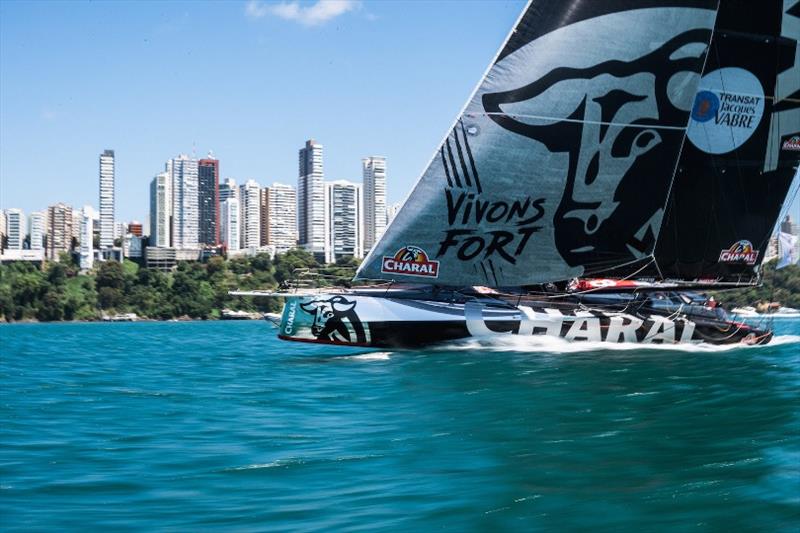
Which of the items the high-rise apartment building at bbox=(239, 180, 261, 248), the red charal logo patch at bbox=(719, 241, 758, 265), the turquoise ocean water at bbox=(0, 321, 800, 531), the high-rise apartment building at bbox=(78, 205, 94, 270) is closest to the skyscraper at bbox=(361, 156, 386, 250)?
the high-rise apartment building at bbox=(239, 180, 261, 248)

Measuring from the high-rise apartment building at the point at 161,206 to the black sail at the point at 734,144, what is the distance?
564ft

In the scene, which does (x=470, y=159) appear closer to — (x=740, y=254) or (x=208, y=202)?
(x=740, y=254)

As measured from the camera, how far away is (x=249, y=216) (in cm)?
19712

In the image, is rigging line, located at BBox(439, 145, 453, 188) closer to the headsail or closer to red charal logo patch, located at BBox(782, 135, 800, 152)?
the headsail

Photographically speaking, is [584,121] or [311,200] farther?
[311,200]

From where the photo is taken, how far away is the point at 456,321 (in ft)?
68.6

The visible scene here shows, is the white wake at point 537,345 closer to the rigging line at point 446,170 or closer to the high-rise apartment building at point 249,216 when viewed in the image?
the rigging line at point 446,170

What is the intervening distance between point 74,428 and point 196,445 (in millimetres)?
2103

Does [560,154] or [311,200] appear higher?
[311,200]

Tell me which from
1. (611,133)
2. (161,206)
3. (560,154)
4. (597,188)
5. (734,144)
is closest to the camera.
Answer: (560,154)

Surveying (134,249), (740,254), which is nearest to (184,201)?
Answer: (134,249)

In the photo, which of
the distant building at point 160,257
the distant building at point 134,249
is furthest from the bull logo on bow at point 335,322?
the distant building at point 134,249

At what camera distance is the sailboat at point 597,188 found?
2119 cm

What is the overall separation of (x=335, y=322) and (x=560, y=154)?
7089mm
